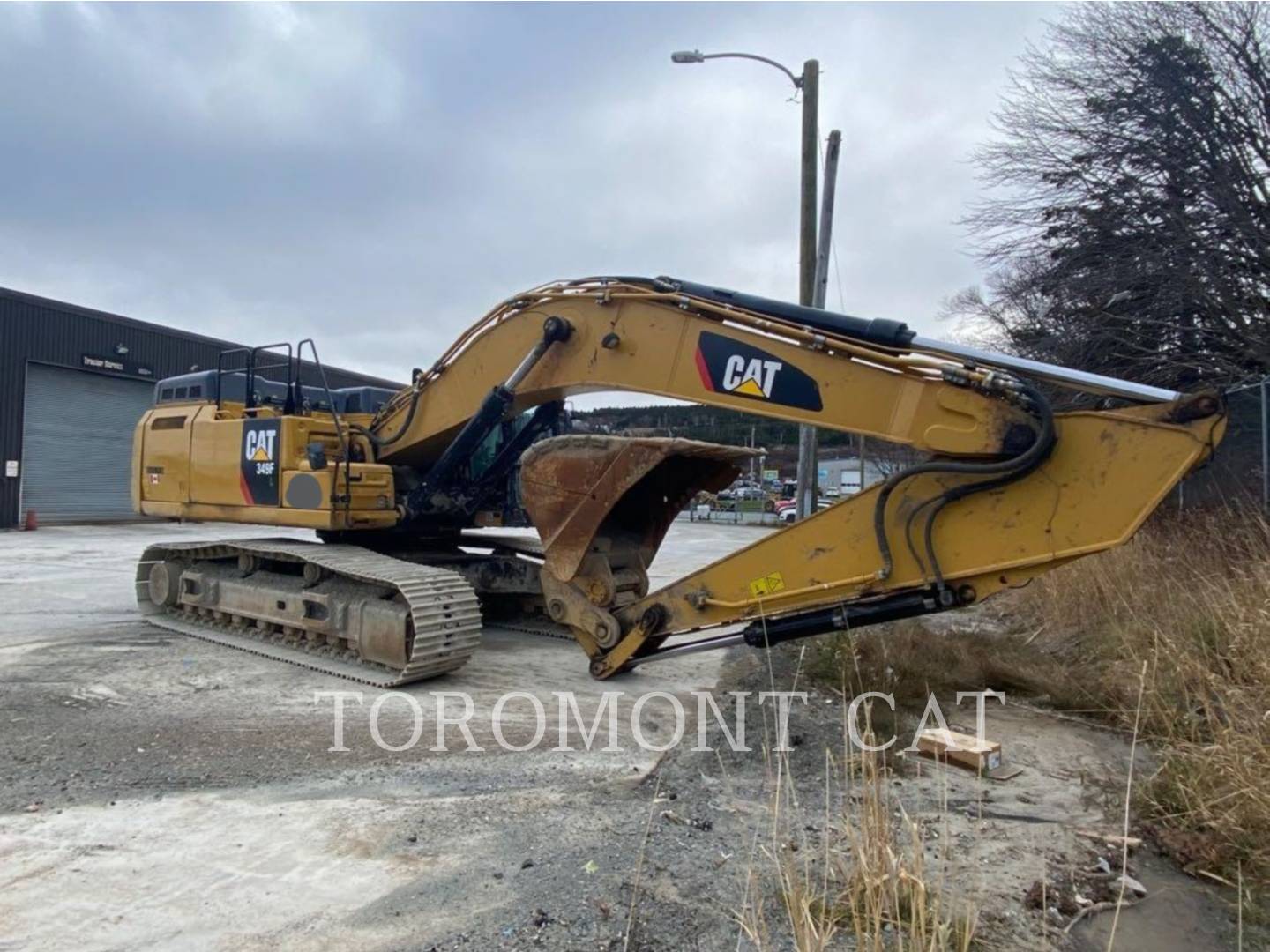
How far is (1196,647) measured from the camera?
16.7 feet

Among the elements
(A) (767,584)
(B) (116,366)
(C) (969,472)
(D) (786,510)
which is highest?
(B) (116,366)

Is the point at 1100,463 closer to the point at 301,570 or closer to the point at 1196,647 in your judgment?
the point at 1196,647

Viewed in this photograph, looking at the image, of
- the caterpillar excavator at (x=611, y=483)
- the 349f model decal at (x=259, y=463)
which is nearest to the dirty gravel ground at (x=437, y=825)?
the caterpillar excavator at (x=611, y=483)

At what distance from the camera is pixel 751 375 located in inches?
198

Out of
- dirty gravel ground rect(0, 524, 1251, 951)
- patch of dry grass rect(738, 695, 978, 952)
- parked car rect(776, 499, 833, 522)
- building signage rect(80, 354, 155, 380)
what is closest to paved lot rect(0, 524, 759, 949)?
dirty gravel ground rect(0, 524, 1251, 951)

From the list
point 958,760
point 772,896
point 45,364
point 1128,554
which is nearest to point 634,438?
point 958,760

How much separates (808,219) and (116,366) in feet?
69.3

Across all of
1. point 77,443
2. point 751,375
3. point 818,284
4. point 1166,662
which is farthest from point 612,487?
point 77,443

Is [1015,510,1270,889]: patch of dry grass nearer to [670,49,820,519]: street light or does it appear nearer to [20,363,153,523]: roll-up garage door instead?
[670,49,820,519]: street light

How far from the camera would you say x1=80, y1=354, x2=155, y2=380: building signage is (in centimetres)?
2342

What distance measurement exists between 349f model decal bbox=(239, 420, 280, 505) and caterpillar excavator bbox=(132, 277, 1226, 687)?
0.02m

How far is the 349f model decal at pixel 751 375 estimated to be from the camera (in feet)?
15.9

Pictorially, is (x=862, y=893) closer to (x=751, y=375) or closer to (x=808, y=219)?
(x=751, y=375)

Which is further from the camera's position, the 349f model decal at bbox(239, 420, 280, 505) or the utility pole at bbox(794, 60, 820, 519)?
the utility pole at bbox(794, 60, 820, 519)
